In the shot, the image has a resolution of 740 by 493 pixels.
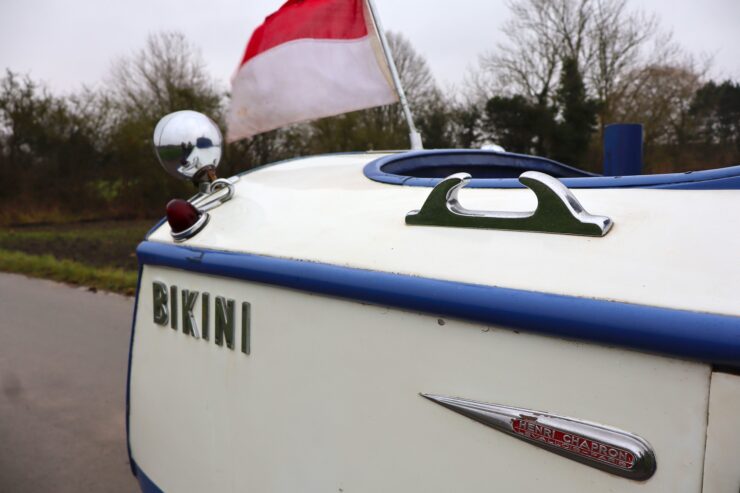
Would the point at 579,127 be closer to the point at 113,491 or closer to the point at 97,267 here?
the point at 97,267

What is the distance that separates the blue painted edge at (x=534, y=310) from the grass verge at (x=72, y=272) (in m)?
5.79

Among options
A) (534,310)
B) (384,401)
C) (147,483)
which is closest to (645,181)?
(534,310)

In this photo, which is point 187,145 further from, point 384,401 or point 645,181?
point 645,181

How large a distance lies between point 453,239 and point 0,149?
21663 millimetres

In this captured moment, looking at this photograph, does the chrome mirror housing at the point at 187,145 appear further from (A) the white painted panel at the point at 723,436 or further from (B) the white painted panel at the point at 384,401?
(A) the white painted panel at the point at 723,436

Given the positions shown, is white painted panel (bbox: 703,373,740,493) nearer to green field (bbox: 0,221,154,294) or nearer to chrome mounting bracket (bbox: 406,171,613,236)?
chrome mounting bracket (bbox: 406,171,613,236)

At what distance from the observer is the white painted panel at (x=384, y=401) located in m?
0.80

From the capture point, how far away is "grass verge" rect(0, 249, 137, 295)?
684 centimetres

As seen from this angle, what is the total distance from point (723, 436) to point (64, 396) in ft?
12.8

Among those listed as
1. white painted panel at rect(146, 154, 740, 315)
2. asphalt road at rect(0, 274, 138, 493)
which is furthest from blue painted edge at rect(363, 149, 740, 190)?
asphalt road at rect(0, 274, 138, 493)

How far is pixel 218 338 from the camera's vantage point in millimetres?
1447

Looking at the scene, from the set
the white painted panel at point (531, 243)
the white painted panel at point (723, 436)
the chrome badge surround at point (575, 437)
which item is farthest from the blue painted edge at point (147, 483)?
the white painted panel at point (723, 436)

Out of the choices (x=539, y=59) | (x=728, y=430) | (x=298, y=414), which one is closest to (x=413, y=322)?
(x=298, y=414)

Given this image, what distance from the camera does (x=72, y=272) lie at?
25.5ft
